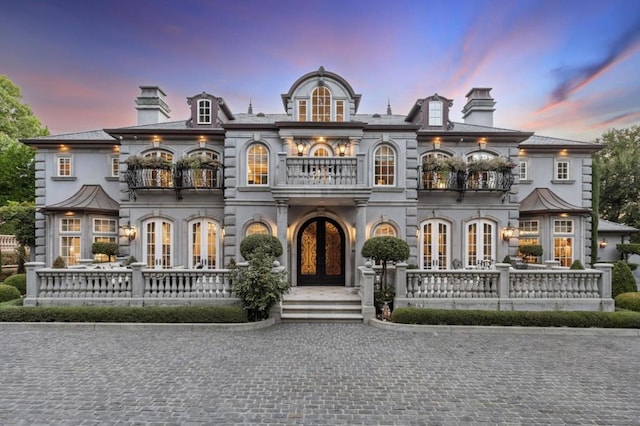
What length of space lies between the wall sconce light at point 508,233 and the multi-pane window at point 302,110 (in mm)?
10820

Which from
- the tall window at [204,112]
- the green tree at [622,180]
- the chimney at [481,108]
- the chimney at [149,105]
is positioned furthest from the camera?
the green tree at [622,180]

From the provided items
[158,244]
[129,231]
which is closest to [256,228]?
[158,244]

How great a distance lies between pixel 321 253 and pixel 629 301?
34.7ft

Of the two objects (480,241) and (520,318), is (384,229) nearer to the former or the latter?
(480,241)

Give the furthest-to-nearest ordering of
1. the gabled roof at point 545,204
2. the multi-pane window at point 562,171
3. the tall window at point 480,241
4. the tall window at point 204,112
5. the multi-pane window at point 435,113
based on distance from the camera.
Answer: the multi-pane window at point 562,171
the multi-pane window at point 435,113
the tall window at point 204,112
the gabled roof at point 545,204
the tall window at point 480,241

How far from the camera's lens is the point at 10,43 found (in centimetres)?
1894

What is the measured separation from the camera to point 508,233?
46.5 feet

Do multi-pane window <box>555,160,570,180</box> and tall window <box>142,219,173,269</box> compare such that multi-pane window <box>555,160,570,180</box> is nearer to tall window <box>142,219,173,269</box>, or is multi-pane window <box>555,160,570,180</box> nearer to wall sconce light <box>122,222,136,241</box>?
tall window <box>142,219,173,269</box>

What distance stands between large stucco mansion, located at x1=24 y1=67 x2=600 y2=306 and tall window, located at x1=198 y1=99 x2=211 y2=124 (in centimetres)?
6

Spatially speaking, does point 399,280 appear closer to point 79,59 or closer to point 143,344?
point 143,344

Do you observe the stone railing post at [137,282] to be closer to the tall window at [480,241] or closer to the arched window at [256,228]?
the arched window at [256,228]

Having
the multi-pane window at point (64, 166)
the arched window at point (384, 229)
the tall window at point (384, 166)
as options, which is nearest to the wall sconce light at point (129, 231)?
the multi-pane window at point (64, 166)

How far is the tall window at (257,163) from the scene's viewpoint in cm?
1358

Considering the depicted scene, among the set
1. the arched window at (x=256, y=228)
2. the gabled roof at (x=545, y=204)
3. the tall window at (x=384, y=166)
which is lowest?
the arched window at (x=256, y=228)
